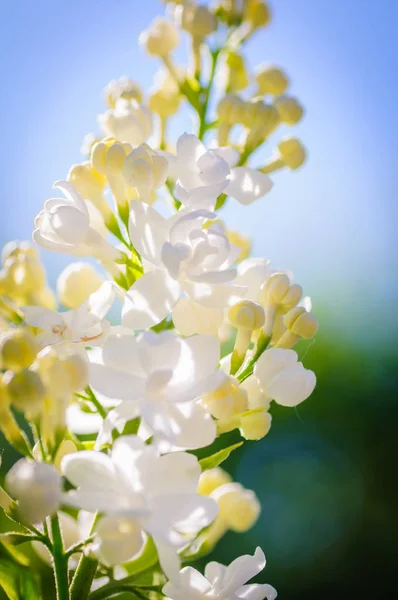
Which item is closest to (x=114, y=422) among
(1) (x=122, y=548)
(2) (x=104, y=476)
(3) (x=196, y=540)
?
(2) (x=104, y=476)

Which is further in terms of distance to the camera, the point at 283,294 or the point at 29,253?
the point at 29,253

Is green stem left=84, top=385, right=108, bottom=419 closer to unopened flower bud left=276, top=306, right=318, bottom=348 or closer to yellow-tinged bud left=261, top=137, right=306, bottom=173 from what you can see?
unopened flower bud left=276, top=306, right=318, bottom=348

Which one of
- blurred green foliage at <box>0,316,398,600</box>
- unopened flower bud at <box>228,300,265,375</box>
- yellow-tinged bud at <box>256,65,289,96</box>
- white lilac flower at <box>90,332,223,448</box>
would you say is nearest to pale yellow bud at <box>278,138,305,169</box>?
yellow-tinged bud at <box>256,65,289,96</box>

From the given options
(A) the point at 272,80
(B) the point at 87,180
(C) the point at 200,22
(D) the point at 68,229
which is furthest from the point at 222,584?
(C) the point at 200,22

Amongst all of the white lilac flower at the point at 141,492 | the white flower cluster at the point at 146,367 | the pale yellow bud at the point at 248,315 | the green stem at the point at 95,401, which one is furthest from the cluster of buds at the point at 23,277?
the white lilac flower at the point at 141,492

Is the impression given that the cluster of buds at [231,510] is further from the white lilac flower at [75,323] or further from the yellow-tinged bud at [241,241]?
the yellow-tinged bud at [241,241]

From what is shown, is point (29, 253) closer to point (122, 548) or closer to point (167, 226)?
point (167, 226)
